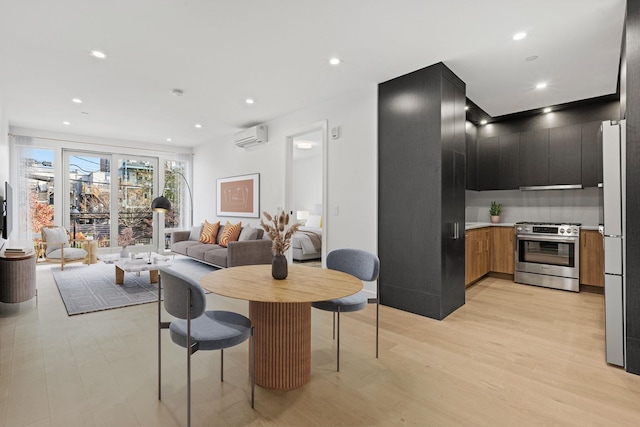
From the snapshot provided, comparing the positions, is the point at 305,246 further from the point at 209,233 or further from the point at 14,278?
the point at 14,278

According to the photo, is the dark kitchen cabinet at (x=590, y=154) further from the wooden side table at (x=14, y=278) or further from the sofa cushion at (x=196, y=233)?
the wooden side table at (x=14, y=278)

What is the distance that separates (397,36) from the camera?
2.86 m

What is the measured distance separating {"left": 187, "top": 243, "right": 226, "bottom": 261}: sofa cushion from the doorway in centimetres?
149

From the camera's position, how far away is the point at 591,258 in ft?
14.6

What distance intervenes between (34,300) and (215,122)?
3.60 meters

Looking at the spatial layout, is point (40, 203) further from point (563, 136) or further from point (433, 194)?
point (563, 136)

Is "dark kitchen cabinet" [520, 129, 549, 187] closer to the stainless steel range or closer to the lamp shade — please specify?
the stainless steel range

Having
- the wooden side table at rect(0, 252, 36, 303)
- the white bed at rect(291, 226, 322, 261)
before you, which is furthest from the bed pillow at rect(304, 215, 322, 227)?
the wooden side table at rect(0, 252, 36, 303)

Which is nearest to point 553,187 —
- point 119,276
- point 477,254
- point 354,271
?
point 477,254

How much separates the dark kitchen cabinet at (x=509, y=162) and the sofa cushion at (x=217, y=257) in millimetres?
4559

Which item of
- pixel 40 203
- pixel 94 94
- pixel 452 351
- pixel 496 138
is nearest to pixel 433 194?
pixel 452 351

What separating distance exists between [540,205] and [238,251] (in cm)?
478

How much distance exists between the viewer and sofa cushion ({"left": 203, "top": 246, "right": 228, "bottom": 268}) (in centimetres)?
527

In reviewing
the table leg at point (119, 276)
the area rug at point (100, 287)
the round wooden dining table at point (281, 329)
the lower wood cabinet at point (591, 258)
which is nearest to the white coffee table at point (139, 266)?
the table leg at point (119, 276)
